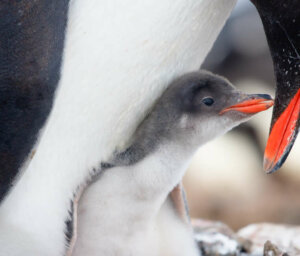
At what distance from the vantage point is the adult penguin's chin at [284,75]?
4.61ft

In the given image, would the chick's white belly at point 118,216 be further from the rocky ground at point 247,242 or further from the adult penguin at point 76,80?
the rocky ground at point 247,242

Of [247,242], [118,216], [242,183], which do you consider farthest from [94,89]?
[242,183]

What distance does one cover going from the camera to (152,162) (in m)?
1.60

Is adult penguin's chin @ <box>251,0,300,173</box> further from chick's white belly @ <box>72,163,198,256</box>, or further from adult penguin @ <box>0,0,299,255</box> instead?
chick's white belly @ <box>72,163,198,256</box>

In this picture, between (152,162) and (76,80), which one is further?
(152,162)

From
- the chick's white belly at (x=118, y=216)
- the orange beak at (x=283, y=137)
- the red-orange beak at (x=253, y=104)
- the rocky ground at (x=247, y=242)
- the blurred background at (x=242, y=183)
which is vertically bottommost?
the blurred background at (x=242, y=183)

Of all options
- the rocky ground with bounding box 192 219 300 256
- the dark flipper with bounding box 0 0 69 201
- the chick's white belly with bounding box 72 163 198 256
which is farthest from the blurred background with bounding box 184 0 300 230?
the dark flipper with bounding box 0 0 69 201

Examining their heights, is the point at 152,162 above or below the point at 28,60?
below

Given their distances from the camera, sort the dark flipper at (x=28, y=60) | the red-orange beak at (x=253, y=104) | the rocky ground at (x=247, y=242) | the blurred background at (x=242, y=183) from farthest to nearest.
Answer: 1. the blurred background at (x=242, y=183)
2. the rocky ground at (x=247, y=242)
3. the red-orange beak at (x=253, y=104)
4. the dark flipper at (x=28, y=60)

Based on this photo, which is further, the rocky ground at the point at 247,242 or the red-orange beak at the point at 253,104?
the rocky ground at the point at 247,242

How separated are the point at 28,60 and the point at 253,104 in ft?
1.67

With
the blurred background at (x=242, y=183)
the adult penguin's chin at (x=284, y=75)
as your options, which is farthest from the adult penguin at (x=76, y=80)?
the blurred background at (x=242, y=183)

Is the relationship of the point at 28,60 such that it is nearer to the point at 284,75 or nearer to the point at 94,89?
the point at 94,89

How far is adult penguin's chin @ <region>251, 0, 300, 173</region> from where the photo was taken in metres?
1.41
